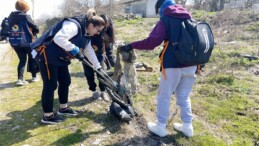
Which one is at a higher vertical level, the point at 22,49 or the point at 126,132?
the point at 22,49

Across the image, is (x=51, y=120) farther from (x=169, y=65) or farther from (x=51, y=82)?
(x=169, y=65)

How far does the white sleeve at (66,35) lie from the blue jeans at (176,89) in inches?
50.2

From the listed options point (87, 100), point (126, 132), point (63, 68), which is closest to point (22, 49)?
point (87, 100)

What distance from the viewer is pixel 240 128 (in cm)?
412

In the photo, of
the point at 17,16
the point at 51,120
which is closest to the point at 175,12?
the point at 51,120

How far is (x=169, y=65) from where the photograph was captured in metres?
3.34

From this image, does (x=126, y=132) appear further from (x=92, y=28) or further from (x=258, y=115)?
(x=258, y=115)

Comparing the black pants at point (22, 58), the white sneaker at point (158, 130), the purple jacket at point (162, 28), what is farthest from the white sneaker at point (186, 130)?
the black pants at point (22, 58)

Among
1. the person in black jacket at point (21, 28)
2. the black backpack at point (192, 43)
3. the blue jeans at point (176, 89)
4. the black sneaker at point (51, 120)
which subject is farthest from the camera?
the person in black jacket at point (21, 28)

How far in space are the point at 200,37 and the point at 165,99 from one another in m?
0.90

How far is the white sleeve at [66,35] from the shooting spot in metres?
3.47

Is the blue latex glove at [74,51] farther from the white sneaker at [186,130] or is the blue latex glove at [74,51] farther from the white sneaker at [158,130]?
the white sneaker at [186,130]

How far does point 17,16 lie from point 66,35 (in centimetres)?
301

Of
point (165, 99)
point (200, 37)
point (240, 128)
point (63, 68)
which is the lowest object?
point (240, 128)
